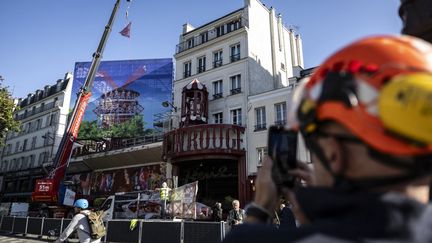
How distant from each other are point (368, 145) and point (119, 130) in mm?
37258

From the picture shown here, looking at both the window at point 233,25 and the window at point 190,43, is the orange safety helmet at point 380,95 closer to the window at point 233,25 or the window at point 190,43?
the window at point 233,25

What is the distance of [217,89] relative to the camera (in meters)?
23.1

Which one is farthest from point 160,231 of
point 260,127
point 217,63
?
point 217,63

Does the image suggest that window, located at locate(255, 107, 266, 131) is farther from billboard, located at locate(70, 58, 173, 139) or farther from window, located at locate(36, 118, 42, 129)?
window, located at locate(36, 118, 42, 129)

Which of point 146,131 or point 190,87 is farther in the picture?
point 146,131

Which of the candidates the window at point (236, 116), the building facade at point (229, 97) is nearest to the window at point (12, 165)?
the building facade at point (229, 97)

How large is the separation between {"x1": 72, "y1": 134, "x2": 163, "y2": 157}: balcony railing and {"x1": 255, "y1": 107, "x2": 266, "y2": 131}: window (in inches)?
308

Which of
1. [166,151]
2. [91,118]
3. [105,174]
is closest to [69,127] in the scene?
[166,151]

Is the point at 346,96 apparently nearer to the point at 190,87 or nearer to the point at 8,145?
the point at 190,87

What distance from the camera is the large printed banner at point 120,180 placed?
24.9 m

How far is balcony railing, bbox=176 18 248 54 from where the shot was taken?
2323 cm

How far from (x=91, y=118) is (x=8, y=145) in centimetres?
1695

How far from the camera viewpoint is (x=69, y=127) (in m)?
19.7

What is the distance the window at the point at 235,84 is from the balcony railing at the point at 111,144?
6.71 m
